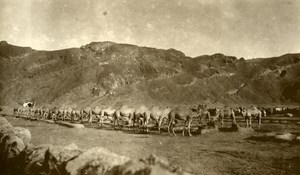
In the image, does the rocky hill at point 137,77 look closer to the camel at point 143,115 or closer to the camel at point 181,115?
the camel at point 143,115

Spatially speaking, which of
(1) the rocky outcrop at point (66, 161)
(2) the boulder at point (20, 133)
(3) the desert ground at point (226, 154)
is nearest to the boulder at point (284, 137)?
(3) the desert ground at point (226, 154)

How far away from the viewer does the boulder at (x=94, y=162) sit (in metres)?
7.44

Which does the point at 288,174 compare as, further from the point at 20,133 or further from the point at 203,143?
the point at 20,133

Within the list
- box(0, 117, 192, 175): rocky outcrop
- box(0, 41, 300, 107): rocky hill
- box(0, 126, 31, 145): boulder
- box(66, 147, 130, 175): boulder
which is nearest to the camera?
box(0, 117, 192, 175): rocky outcrop

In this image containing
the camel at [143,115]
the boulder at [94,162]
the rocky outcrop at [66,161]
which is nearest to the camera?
the rocky outcrop at [66,161]

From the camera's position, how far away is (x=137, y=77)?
4867 inches

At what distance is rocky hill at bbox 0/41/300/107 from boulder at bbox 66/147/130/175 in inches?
3595

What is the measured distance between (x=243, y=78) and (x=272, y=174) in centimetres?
13710

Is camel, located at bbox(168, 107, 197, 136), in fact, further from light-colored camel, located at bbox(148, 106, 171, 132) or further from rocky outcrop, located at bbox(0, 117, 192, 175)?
rocky outcrop, located at bbox(0, 117, 192, 175)

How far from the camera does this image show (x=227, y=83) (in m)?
139

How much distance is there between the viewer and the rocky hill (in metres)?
115

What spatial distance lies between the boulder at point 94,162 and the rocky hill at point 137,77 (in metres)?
91.3

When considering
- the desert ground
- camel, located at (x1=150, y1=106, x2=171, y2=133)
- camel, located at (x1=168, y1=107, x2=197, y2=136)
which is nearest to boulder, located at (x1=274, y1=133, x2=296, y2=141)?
the desert ground

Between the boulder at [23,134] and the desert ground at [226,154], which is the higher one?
the boulder at [23,134]
